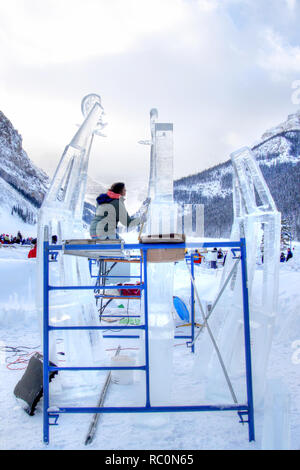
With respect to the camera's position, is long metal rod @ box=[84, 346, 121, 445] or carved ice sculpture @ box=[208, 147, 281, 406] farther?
carved ice sculpture @ box=[208, 147, 281, 406]

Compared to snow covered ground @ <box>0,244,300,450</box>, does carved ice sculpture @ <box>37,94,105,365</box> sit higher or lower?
higher

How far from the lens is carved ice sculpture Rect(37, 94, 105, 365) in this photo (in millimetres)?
3209

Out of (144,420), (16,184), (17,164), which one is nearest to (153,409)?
(144,420)

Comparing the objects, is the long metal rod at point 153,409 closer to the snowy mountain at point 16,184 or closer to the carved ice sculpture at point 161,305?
the carved ice sculpture at point 161,305

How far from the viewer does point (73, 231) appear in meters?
3.87

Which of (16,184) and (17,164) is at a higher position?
(17,164)

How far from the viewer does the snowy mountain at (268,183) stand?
1957 inches

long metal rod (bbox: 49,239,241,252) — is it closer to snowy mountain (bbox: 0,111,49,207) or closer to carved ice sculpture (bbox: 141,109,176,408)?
carved ice sculpture (bbox: 141,109,176,408)

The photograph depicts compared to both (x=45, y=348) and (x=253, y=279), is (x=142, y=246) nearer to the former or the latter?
(x=45, y=348)

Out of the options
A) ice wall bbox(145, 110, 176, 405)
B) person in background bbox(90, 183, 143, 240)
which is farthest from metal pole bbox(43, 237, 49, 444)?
person in background bbox(90, 183, 143, 240)

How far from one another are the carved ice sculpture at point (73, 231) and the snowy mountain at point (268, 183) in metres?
38.9

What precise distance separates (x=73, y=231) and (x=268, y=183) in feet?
212

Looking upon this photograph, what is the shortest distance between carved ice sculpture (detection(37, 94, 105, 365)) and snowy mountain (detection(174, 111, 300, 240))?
38.9 meters

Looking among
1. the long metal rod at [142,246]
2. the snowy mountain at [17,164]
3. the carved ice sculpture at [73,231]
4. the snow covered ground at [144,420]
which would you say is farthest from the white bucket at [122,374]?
the snowy mountain at [17,164]
